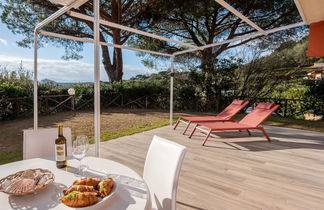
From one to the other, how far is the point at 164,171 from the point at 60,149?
69 centimetres

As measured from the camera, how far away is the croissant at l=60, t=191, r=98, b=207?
2.79 ft

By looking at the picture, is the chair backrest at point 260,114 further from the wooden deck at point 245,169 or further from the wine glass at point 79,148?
the wine glass at point 79,148

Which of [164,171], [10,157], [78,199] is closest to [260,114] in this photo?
[164,171]

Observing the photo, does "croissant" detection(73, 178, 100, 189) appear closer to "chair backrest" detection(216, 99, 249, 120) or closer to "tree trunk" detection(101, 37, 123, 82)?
"chair backrest" detection(216, 99, 249, 120)

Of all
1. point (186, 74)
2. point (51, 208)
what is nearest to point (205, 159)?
point (51, 208)

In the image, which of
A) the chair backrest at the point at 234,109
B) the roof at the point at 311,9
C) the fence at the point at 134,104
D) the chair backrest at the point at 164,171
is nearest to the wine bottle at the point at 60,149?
the chair backrest at the point at 164,171

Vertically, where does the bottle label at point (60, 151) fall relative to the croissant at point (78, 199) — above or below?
above

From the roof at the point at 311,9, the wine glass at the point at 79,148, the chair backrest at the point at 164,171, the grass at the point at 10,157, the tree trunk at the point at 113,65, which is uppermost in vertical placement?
the tree trunk at the point at 113,65

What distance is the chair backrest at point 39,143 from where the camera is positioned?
1.66m

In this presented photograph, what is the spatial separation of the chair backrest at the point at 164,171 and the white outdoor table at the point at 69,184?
0.21 m

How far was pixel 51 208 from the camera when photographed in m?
0.87

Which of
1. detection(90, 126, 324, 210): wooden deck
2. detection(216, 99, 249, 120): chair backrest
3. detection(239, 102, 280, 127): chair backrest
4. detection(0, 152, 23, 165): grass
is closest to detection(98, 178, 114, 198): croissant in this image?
detection(90, 126, 324, 210): wooden deck

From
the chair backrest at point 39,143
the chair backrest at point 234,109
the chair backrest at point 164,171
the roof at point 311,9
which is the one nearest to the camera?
the chair backrest at point 164,171

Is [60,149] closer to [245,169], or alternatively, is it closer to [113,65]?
[245,169]
